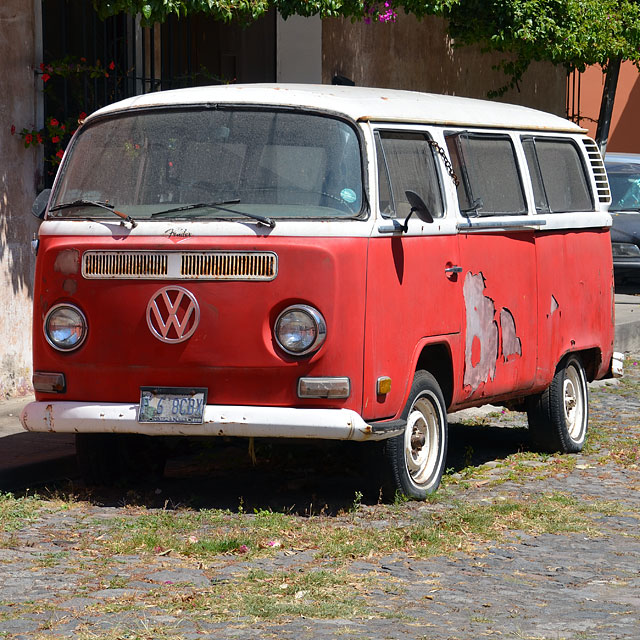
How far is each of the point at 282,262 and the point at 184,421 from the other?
0.92m

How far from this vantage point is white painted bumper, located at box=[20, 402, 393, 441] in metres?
6.70

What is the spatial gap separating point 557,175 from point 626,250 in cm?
1085

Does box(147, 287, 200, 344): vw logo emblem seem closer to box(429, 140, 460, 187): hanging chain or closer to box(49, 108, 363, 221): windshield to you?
box(49, 108, 363, 221): windshield

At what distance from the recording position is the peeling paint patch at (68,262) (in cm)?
709

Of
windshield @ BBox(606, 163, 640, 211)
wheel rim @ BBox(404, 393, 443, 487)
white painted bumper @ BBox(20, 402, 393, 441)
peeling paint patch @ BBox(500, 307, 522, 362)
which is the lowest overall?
wheel rim @ BBox(404, 393, 443, 487)

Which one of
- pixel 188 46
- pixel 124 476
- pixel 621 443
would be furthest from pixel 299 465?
pixel 188 46

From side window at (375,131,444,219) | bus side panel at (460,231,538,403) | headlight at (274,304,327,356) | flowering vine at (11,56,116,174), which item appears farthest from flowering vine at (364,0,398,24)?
headlight at (274,304,327,356)

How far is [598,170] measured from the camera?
32.2 feet

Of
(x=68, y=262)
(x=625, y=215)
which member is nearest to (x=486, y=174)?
(x=68, y=262)

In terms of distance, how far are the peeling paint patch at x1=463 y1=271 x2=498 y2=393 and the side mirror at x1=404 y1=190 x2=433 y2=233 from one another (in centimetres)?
70

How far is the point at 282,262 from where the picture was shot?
6758 millimetres

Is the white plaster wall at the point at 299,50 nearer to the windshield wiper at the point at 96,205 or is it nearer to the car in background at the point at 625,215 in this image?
the car in background at the point at 625,215

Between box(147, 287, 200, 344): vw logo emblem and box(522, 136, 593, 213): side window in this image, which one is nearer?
box(147, 287, 200, 344): vw logo emblem

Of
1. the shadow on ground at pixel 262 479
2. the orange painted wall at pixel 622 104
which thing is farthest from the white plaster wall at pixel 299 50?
the orange painted wall at pixel 622 104
